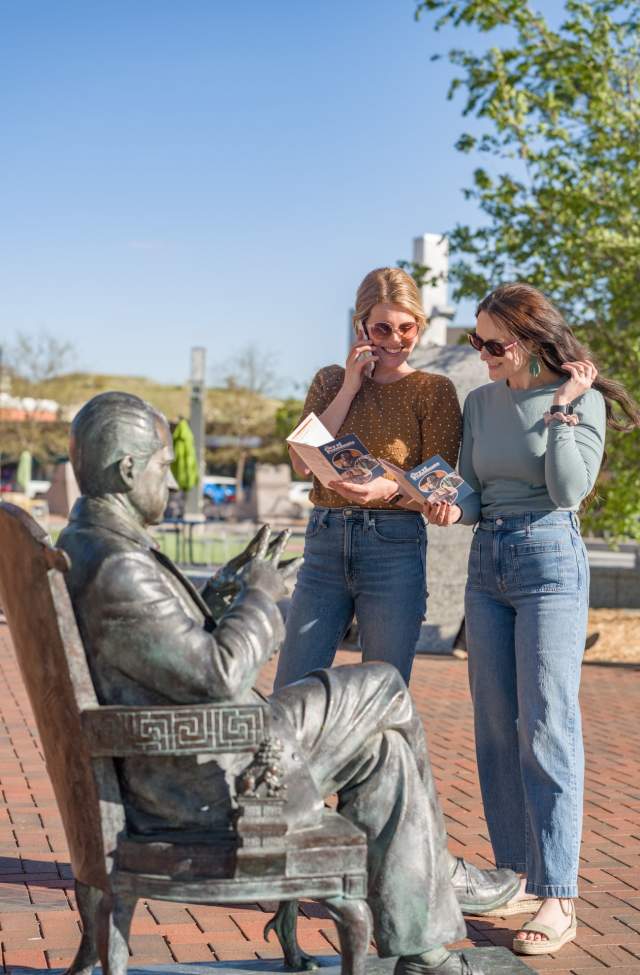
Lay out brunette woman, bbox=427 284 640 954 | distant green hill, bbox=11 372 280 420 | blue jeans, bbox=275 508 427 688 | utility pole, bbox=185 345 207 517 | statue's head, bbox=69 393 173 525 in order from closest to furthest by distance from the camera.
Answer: statue's head, bbox=69 393 173 525, brunette woman, bbox=427 284 640 954, blue jeans, bbox=275 508 427 688, utility pole, bbox=185 345 207 517, distant green hill, bbox=11 372 280 420

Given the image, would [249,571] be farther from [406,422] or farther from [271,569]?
[406,422]

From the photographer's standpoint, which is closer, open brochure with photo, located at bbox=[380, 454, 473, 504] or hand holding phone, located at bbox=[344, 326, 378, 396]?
open brochure with photo, located at bbox=[380, 454, 473, 504]

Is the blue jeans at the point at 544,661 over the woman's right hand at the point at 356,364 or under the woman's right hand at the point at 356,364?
under

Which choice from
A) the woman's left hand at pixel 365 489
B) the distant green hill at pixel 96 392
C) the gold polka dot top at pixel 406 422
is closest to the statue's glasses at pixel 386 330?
the gold polka dot top at pixel 406 422

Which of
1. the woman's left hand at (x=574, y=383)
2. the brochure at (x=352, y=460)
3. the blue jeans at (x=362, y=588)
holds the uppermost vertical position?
the woman's left hand at (x=574, y=383)

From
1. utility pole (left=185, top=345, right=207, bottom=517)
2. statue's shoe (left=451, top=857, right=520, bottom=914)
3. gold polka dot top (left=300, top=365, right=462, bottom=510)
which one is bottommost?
statue's shoe (left=451, top=857, right=520, bottom=914)

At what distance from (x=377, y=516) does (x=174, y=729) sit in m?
1.43

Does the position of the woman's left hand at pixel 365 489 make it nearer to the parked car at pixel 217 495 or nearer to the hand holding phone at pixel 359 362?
the hand holding phone at pixel 359 362

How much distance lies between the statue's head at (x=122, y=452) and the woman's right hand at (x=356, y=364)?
1196 mm

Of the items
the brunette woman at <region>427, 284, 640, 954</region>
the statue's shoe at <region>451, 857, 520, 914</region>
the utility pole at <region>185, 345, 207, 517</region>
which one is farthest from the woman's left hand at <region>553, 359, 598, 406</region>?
the utility pole at <region>185, 345, 207, 517</region>

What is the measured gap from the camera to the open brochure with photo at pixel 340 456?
3.77m

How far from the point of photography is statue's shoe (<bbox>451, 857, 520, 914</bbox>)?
3215 millimetres

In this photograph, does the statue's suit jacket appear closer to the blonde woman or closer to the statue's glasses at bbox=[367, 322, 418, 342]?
the blonde woman

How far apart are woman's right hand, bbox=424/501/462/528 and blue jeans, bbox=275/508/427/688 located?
16cm
